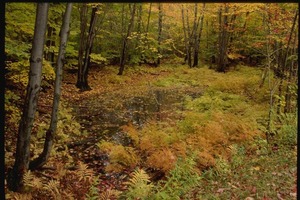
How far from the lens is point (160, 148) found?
272 inches

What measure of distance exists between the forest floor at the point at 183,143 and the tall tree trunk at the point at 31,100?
1.02 metres

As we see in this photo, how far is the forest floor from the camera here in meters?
5.25

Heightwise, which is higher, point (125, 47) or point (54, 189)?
point (125, 47)

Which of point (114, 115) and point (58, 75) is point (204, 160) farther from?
point (114, 115)

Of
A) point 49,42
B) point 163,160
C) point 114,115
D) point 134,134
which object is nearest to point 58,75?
point 163,160

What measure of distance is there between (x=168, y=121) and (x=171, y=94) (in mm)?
5276

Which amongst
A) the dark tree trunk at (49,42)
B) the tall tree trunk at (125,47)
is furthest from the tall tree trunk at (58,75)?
the tall tree trunk at (125,47)

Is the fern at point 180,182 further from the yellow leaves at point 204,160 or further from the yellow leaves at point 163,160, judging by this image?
the yellow leaves at point 204,160

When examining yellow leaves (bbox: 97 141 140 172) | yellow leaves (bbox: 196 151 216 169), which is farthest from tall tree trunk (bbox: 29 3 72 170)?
yellow leaves (bbox: 196 151 216 169)

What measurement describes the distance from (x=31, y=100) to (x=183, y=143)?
3.64 metres

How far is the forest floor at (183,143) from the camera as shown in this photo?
5254 mm

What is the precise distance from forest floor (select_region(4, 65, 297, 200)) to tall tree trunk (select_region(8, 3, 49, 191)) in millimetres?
1017

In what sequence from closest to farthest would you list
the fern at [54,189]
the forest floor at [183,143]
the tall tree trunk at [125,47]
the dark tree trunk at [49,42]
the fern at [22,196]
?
1. the fern at [22,196]
2. the fern at [54,189]
3. the forest floor at [183,143]
4. the dark tree trunk at [49,42]
5. the tall tree trunk at [125,47]

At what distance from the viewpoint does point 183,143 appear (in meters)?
6.77
